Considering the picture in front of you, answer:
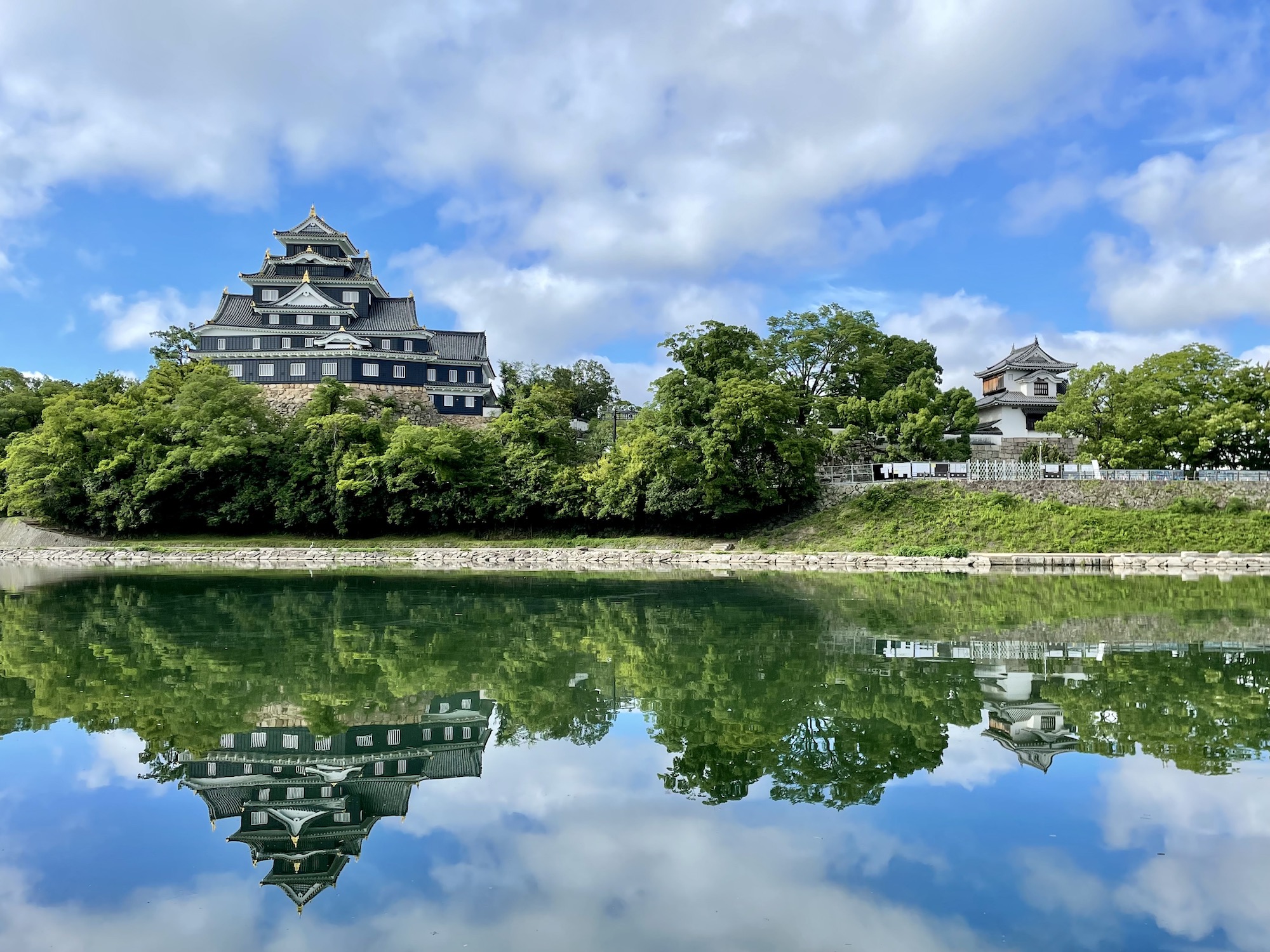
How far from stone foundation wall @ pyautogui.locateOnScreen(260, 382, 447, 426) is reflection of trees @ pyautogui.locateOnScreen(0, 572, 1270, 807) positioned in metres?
23.0

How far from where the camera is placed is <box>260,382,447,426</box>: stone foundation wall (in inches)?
1700

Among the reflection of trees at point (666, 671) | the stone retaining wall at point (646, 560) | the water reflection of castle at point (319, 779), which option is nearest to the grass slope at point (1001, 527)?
the stone retaining wall at point (646, 560)

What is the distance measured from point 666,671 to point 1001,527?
2248 centimetres

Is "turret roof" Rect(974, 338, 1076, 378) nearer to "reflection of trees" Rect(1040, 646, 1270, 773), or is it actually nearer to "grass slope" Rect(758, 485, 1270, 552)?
"grass slope" Rect(758, 485, 1270, 552)

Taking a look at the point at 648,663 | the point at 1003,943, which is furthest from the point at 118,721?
the point at 1003,943

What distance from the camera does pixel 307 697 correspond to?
34.2ft

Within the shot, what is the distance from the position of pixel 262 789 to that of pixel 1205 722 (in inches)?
340

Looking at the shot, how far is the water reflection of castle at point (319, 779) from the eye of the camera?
6211mm

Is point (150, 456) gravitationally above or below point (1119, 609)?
above

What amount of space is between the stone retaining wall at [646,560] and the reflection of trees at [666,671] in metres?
5.81

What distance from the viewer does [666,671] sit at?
11.8m

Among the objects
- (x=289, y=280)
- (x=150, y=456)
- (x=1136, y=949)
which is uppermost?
(x=289, y=280)

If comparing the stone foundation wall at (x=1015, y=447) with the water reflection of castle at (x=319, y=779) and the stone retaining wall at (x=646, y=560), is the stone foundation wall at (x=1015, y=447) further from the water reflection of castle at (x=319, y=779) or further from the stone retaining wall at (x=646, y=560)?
the water reflection of castle at (x=319, y=779)

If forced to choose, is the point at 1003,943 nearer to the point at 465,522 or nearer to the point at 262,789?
the point at 262,789
